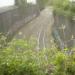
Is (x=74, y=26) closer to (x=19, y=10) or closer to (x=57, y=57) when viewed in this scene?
(x=19, y=10)

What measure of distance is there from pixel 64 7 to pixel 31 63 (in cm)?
663

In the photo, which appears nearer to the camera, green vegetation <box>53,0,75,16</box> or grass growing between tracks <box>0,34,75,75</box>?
grass growing between tracks <box>0,34,75,75</box>

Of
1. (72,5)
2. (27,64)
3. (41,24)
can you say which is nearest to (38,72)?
(27,64)

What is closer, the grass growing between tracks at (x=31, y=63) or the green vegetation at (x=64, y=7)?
the grass growing between tracks at (x=31, y=63)

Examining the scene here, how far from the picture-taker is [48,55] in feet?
10.9

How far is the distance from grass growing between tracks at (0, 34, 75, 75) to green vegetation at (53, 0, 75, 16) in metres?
5.75

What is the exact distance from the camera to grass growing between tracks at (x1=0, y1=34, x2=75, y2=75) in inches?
111

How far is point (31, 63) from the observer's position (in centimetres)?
287

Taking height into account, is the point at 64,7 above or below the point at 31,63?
above

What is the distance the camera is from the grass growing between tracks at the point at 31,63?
2.81 metres

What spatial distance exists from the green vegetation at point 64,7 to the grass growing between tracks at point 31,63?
5751 mm

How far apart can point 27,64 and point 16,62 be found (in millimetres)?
134

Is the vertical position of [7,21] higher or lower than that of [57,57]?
higher

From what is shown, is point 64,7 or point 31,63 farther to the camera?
point 64,7
